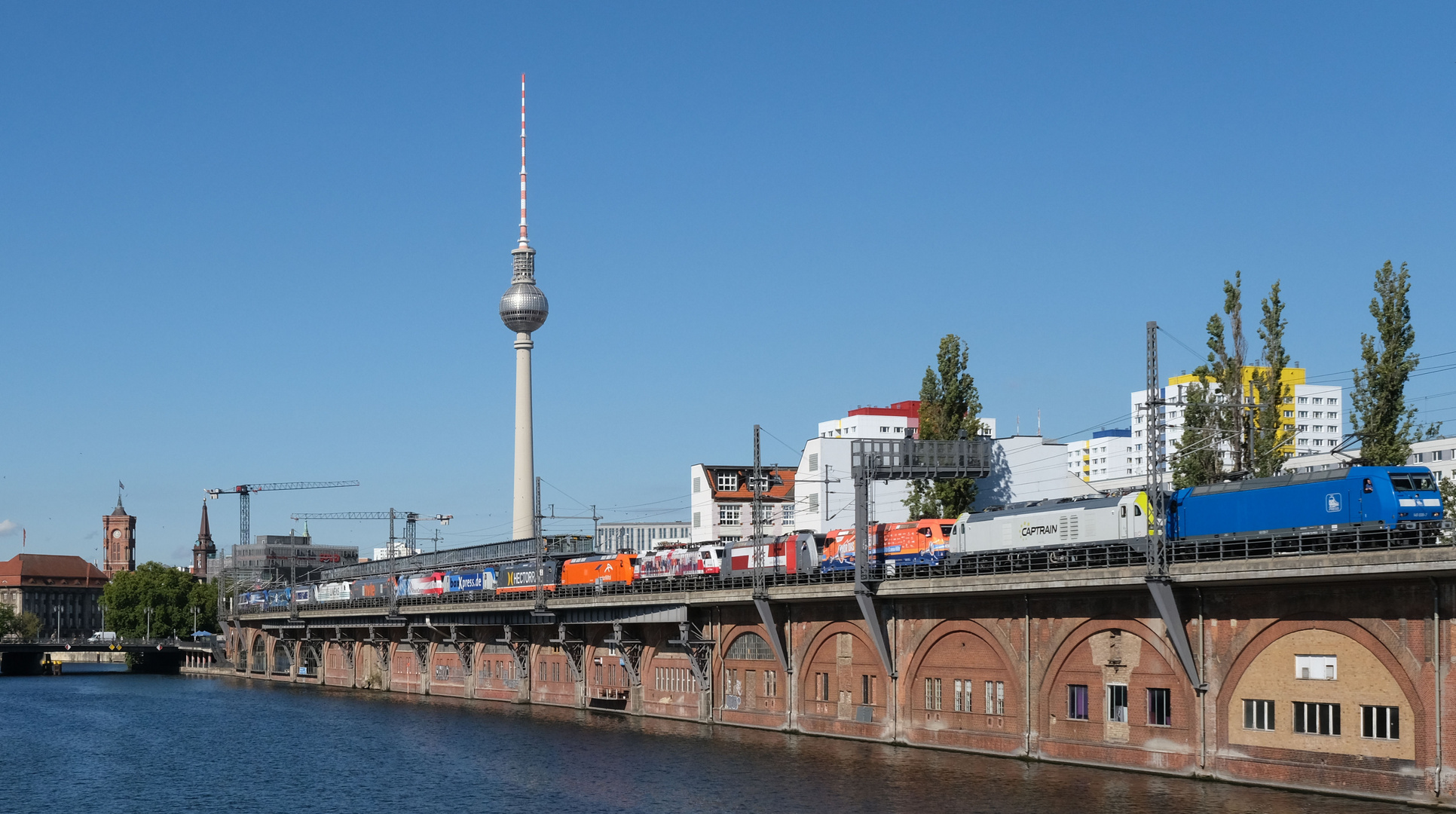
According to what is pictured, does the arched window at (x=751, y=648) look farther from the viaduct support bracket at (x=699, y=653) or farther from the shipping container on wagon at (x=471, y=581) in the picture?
the shipping container on wagon at (x=471, y=581)

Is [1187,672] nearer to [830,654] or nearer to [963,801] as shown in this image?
[963,801]

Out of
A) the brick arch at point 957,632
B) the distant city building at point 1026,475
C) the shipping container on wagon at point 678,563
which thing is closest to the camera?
the brick arch at point 957,632

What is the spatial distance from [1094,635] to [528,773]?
2719 cm

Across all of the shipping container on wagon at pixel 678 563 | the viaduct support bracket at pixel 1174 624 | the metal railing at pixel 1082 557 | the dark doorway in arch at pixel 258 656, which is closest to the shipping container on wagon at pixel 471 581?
the shipping container on wagon at pixel 678 563

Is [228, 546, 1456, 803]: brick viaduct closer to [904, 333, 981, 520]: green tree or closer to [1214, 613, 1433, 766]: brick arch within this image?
[1214, 613, 1433, 766]: brick arch

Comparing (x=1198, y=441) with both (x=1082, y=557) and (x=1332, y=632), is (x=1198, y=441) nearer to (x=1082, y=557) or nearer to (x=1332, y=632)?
(x=1082, y=557)

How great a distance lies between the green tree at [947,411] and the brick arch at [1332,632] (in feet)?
142

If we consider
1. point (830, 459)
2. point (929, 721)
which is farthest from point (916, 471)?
point (830, 459)

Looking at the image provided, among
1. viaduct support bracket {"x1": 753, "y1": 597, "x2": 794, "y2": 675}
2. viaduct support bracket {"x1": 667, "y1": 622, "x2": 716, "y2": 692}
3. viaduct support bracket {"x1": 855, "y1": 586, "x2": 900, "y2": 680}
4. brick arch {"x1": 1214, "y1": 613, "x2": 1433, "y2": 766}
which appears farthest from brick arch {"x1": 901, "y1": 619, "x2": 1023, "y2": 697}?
viaduct support bracket {"x1": 667, "y1": 622, "x2": 716, "y2": 692}

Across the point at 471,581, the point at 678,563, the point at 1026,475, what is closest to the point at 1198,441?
the point at 678,563

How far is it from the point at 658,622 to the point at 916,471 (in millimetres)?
20137

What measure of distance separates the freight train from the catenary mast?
258ft

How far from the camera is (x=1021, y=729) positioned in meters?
64.7

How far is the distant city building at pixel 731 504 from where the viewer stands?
5846 inches
